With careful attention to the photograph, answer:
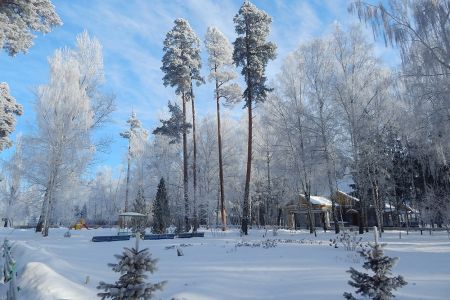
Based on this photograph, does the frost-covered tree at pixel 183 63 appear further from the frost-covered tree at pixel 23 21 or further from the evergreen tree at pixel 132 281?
the evergreen tree at pixel 132 281

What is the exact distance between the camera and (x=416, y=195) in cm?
3000

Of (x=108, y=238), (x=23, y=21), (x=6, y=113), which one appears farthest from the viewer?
(x=108, y=238)

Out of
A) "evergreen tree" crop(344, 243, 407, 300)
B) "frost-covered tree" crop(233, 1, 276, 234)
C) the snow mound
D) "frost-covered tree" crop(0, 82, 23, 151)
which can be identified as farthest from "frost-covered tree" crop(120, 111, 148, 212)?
"evergreen tree" crop(344, 243, 407, 300)

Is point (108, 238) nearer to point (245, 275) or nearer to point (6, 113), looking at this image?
point (6, 113)

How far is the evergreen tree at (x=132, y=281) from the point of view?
470 centimetres

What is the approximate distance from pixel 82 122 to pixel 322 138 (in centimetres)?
1643

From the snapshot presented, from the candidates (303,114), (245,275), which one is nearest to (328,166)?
(303,114)

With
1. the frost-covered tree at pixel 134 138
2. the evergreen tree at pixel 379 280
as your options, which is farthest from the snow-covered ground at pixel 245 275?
the frost-covered tree at pixel 134 138

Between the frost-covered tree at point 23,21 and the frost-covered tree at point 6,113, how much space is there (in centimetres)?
178

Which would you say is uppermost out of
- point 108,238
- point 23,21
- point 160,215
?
point 23,21

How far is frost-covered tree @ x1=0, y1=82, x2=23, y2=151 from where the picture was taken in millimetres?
13414

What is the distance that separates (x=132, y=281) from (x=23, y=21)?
1166 centimetres

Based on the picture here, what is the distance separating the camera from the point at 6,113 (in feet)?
45.3

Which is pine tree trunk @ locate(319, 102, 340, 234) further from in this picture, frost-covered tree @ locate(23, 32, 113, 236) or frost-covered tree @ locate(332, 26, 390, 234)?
frost-covered tree @ locate(23, 32, 113, 236)
